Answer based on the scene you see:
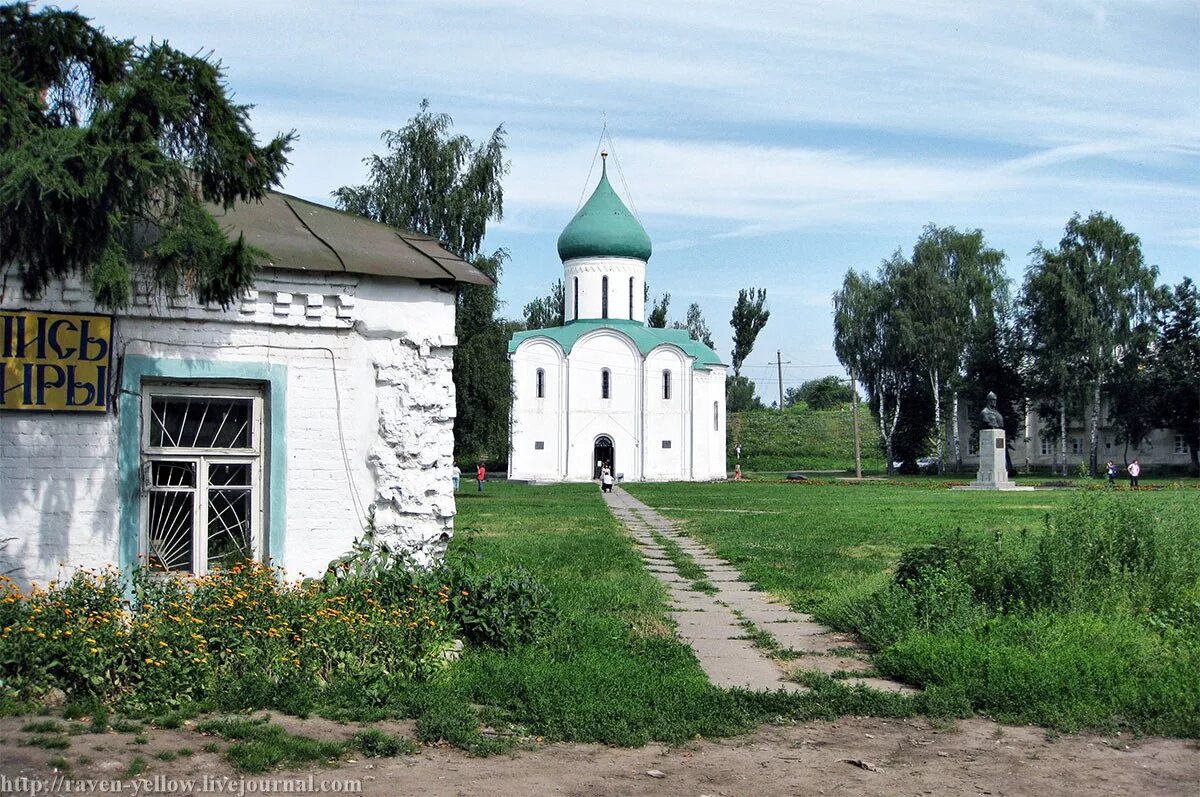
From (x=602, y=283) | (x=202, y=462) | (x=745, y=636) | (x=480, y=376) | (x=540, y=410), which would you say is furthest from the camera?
(x=602, y=283)

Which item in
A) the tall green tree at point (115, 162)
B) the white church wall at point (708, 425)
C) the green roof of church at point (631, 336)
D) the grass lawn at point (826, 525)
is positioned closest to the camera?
the tall green tree at point (115, 162)

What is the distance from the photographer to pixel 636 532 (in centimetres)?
2205

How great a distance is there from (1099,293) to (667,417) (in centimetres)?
2032

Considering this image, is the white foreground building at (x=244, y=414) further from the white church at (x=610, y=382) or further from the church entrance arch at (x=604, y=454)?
the church entrance arch at (x=604, y=454)

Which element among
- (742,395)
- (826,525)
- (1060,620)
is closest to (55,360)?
(1060,620)

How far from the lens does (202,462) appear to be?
858 centimetres

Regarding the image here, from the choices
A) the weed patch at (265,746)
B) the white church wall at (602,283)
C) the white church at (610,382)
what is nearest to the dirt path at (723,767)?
the weed patch at (265,746)

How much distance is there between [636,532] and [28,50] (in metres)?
16.0

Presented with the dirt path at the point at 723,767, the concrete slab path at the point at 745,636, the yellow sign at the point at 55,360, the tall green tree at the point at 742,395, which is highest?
the tall green tree at the point at 742,395

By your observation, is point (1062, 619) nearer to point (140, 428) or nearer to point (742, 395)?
point (140, 428)

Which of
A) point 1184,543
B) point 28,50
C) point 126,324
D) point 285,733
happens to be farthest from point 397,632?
point 1184,543

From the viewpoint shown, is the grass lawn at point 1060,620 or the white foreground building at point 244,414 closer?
the grass lawn at point 1060,620

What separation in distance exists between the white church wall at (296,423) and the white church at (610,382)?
43992mm

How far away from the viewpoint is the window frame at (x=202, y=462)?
27.3ft
